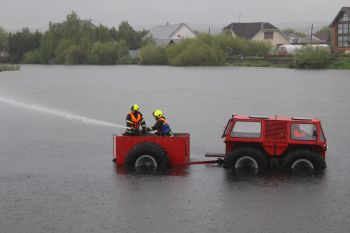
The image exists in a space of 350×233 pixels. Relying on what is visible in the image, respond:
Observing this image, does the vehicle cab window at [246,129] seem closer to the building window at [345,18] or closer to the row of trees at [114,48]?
the row of trees at [114,48]

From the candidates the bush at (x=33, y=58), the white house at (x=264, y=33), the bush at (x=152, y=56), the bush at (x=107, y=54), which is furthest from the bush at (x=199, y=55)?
A: the bush at (x=33, y=58)

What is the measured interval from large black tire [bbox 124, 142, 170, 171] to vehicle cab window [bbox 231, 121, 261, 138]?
102 inches

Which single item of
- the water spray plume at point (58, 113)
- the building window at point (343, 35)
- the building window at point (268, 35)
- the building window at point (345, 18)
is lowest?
the water spray plume at point (58, 113)

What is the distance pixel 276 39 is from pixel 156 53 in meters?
44.1

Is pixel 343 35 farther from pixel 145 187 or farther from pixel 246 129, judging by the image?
pixel 145 187

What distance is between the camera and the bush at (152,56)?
139500mm

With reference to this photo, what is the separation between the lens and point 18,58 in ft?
570

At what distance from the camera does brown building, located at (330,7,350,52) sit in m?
134

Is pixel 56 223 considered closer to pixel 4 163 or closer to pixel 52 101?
pixel 4 163

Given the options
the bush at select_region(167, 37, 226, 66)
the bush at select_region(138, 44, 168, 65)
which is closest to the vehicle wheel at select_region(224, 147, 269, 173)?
the bush at select_region(167, 37, 226, 66)

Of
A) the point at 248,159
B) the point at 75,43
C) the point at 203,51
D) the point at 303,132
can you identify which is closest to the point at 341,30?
the point at 203,51

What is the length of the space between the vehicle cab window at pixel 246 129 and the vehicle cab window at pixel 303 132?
1.20 m

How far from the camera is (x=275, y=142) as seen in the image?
22.2 meters

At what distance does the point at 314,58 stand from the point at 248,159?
8635cm
